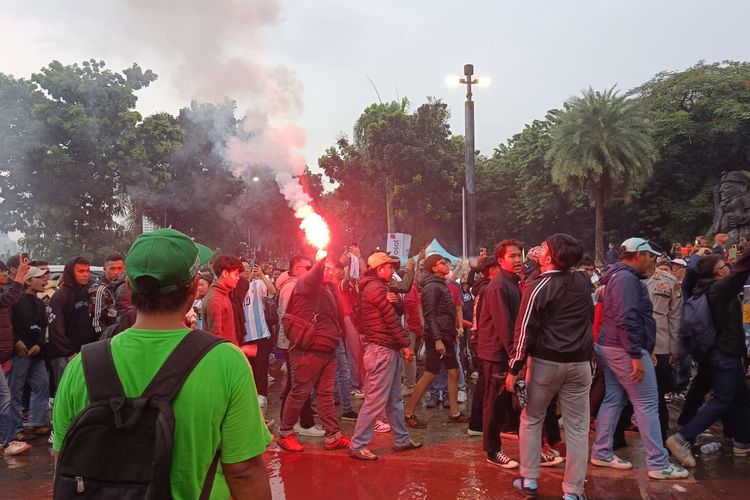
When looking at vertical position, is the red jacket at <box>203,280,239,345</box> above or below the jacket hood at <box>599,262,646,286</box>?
below

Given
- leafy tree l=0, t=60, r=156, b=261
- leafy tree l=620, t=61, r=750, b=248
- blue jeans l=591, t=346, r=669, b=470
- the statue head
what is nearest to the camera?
blue jeans l=591, t=346, r=669, b=470

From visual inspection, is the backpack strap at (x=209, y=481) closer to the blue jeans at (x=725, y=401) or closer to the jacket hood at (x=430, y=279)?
the blue jeans at (x=725, y=401)

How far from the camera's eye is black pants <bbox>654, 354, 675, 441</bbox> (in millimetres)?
6000

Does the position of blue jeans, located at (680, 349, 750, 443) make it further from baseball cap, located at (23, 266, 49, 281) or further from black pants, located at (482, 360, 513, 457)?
baseball cap, located at (23, 266, 49, 281)

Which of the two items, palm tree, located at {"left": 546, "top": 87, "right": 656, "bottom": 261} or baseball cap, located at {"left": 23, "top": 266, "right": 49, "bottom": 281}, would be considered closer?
baseball cap, located at {"left": 23, "top": 266, "right": 49, "bottom": 281}

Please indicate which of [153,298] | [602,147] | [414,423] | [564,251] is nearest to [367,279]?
[414,423]

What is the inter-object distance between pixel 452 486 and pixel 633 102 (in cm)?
2788

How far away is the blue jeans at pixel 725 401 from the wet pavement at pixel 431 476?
1.05 ft

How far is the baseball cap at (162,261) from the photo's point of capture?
1.96 meters

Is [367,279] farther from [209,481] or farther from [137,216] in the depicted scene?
[137,216]

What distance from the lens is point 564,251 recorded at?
462 centimetres

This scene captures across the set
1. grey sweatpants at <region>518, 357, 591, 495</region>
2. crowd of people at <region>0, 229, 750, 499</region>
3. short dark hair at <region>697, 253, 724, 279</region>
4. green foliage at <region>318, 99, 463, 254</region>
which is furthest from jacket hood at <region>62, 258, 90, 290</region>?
green foliage at <region>318, 99, 463, 254</region>

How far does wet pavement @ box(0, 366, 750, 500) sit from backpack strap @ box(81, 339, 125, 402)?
3.58 m

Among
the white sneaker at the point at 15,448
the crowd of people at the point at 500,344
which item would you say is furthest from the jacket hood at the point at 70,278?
the white sneaker at the point at 15,448
